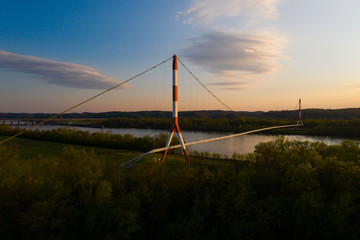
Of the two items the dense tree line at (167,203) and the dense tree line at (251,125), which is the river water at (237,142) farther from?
the dense tree line at (167,203)

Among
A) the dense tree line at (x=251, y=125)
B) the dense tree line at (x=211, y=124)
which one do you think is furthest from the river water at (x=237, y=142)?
the dense tree line at (x=211, y=124)

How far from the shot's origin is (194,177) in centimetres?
1419

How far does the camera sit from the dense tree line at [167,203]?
1084 centimetres

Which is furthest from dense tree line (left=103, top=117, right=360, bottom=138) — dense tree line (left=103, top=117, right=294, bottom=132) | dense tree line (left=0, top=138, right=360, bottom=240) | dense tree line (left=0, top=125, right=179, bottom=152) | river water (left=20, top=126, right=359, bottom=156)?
dense tree line (left=0, top=138, right=360, bottom=240)

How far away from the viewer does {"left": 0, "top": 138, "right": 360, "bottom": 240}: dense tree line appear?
35.6ft

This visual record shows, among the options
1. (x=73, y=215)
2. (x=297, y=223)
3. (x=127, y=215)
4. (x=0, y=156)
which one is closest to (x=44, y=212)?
(x=73, y=215)

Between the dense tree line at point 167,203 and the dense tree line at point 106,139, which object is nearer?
the dense tree line at point 167,203

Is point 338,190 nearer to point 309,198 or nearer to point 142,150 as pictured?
point 309,198

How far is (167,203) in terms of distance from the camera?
12.6 m

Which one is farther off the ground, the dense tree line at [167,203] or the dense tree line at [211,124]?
the dense tree line at [211,124]

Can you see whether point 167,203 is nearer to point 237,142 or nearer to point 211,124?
point 237,142

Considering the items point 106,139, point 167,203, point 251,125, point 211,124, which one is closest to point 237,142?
point 106,139

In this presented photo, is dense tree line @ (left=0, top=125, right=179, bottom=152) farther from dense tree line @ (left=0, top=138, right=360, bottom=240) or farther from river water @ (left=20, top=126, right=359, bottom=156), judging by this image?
dense tree line @ (left=0, top=138, right=360, bottom=240)

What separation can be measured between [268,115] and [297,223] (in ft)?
377
